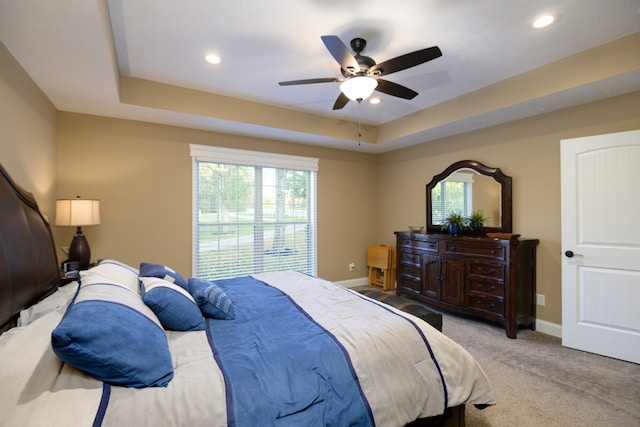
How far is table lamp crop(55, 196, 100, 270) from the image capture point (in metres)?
2.83

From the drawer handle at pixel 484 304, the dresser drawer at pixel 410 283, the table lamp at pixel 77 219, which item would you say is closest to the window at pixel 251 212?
the table lamp at pixel 77 219

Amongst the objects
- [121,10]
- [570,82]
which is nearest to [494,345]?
[570,82]

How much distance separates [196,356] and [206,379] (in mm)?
215

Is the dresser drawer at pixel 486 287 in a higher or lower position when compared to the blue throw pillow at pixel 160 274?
lower

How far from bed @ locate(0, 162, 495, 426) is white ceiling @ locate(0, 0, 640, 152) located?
107 centimetres

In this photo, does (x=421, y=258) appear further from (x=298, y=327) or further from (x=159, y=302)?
(x=159, y=302)

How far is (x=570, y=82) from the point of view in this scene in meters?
2.64

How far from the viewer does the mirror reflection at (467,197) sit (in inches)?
148

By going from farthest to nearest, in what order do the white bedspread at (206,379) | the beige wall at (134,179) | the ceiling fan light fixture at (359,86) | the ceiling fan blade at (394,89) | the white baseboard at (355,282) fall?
the white baseboard at (355,282) → the beige wall at (134,179) → the ceiling fan blade at (394,89) → the ceiling fan light fixture at (359,86) → the white bedspread at (206,379)

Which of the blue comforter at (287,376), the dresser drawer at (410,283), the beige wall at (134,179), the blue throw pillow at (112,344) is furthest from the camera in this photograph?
the dresser drawer at (410,283)

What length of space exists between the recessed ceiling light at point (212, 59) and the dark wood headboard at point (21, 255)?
1.73m

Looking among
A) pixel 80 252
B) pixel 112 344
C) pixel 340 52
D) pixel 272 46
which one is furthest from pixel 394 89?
pixel 80 252

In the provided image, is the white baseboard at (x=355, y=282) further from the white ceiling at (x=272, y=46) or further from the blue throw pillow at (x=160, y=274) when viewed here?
the blue throw pillow at (x=160, y=274)

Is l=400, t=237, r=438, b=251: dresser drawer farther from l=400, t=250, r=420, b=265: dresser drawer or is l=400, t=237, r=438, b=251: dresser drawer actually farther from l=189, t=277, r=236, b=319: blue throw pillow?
l=189, t=277, r=236, b=319: blue throw pillow
